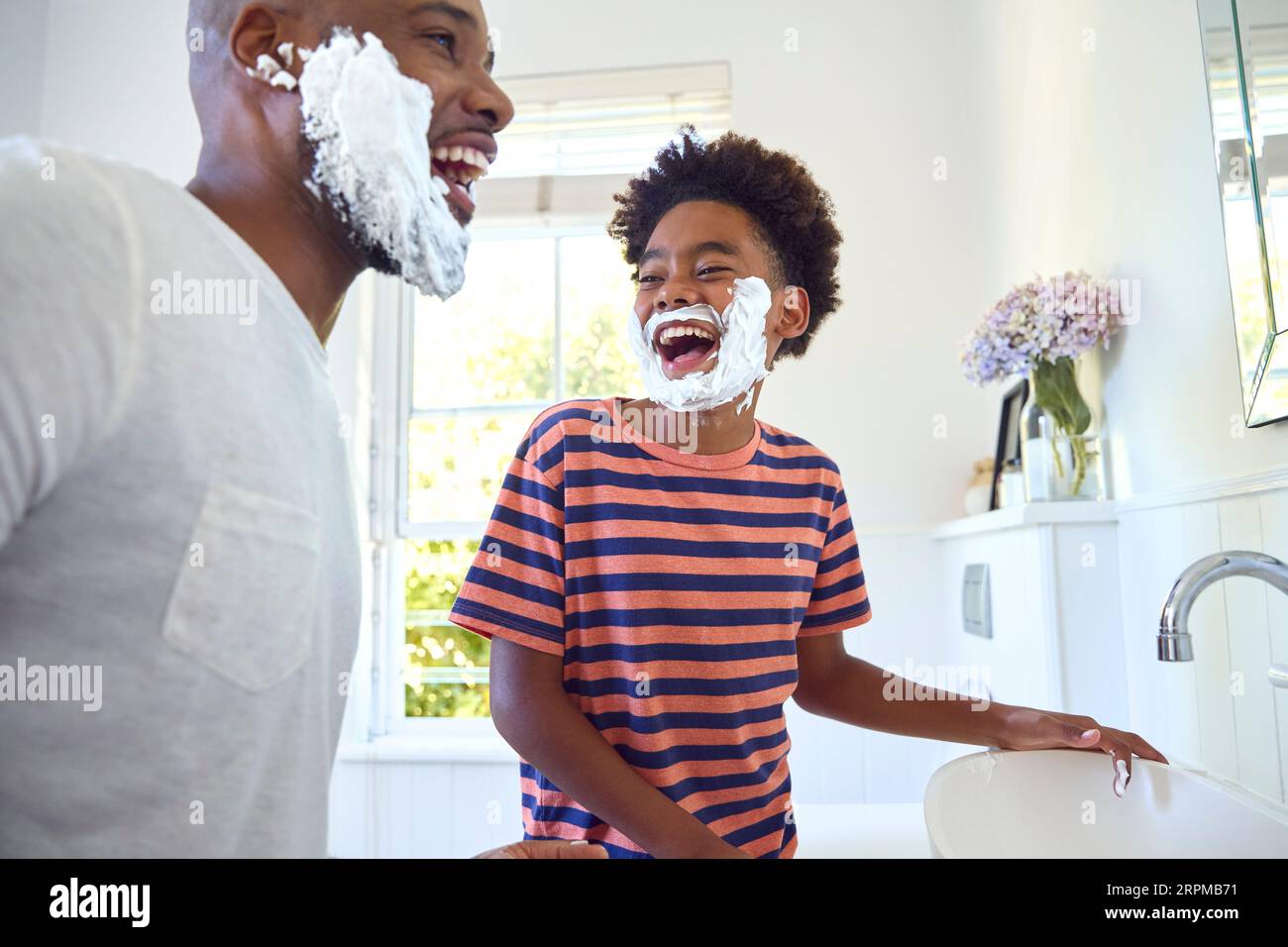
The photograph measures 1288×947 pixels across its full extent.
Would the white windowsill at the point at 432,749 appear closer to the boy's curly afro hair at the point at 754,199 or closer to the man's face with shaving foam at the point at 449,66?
the boy's curly afro hair at the point at 754,199

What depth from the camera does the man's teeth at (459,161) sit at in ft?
1.24

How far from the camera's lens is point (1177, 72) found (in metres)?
0.79

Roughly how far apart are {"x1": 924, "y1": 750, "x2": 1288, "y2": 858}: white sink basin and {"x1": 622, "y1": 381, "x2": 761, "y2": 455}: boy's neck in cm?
29

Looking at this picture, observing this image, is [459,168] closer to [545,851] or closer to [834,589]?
[545,851]

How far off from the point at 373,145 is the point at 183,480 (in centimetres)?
17

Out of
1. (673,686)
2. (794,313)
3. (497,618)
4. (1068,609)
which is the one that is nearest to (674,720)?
(673,686)

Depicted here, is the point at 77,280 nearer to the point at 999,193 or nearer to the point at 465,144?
the point at 465,144

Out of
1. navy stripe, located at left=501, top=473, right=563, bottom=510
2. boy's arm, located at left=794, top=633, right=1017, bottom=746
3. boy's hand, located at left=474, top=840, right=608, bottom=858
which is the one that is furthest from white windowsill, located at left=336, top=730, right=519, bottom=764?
boy's hand, located at left=474, top=840, right=608, bottom=858

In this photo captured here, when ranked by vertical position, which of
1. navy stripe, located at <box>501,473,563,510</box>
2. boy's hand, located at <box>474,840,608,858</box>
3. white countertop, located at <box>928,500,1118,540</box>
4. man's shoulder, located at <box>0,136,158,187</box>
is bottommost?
boy's hand, located at <box>474,840,608,858</box>

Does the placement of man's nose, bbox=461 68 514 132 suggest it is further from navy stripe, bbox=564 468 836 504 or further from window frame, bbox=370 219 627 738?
window frame, bbox=370 219 627 738

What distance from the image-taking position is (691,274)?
67cm

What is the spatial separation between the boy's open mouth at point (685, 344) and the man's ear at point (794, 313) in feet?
0.32

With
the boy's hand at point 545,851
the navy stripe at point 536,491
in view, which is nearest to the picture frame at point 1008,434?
the navy stripe at point 536,491

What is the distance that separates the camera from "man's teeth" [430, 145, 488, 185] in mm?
378
